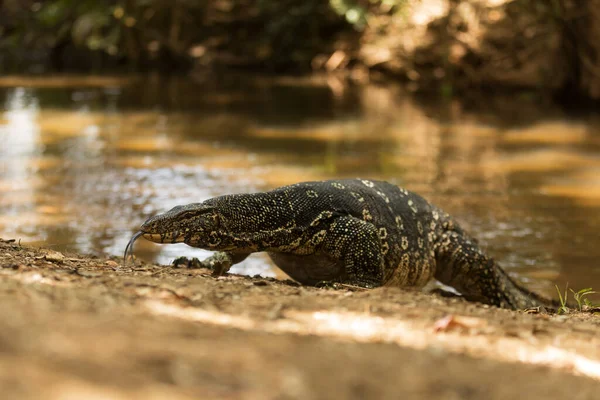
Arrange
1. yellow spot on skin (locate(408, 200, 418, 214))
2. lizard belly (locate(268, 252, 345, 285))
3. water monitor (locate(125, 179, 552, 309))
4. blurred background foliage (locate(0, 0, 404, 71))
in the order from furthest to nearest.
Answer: blurred background foliage (locate(0, 0, 404, 71))
yellow spot on skin (locate(408, 200, 418, 214))
lizard belly (locate(268, 252, 345, 285))
water monitor (locate(125, 179, 552, 309))

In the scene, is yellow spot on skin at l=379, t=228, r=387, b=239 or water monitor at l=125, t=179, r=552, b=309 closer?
water monitor at l=125, t=179, r=552, b=309

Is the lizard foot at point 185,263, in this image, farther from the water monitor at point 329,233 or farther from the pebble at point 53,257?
the pebble at point 53,257

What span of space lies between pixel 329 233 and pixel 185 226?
0.85m

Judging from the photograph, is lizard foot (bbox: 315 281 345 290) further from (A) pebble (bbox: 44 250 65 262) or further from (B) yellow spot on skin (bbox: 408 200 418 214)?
(A) pebble (bbox: 44 250 65 262)

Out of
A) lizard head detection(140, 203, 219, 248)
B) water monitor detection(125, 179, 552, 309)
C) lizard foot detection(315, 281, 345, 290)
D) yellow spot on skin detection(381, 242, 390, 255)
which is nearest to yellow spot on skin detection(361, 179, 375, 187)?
water monitor detection(125, 179, 552, 309)

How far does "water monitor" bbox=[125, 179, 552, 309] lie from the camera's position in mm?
4691

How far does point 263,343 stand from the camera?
2.59 meters

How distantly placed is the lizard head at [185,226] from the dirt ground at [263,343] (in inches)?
23.0

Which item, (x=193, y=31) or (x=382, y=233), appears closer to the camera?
(x=382, y=233)

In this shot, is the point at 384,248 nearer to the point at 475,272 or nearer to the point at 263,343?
the point at 475,272

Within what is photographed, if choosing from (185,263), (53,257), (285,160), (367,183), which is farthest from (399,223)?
(285,160)

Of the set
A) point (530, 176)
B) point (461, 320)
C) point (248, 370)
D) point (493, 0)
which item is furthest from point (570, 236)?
point (493, 0)

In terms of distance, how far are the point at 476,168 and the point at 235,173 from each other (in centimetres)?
319

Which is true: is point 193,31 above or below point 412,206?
above
